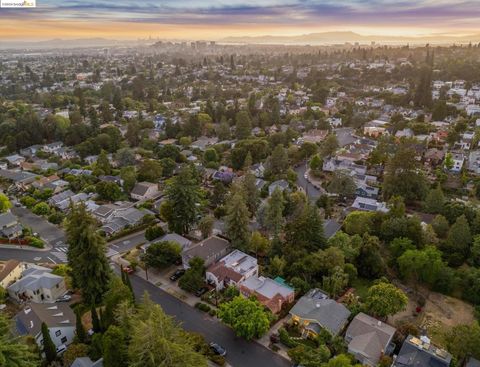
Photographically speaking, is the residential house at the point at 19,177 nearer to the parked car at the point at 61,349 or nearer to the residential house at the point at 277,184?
the parked car at the point at 61,349

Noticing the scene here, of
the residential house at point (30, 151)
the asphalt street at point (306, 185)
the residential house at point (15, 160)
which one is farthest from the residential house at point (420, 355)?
the residential house at point (30, 151)

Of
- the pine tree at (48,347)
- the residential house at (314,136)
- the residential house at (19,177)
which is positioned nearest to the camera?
the pine tree at (48,347)

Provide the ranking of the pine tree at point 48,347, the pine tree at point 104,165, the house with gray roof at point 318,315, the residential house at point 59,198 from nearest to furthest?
the pine tree at point 48,347
the house with gray roof at point 318,315
the residential house at point 59,198
the pine tree at point 104,165

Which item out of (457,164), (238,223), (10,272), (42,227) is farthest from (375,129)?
(10,272)

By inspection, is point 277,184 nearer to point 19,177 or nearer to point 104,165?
point 104,165

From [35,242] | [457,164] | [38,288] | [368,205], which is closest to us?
[38,288]

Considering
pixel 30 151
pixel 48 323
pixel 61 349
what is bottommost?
pixel 61 349
